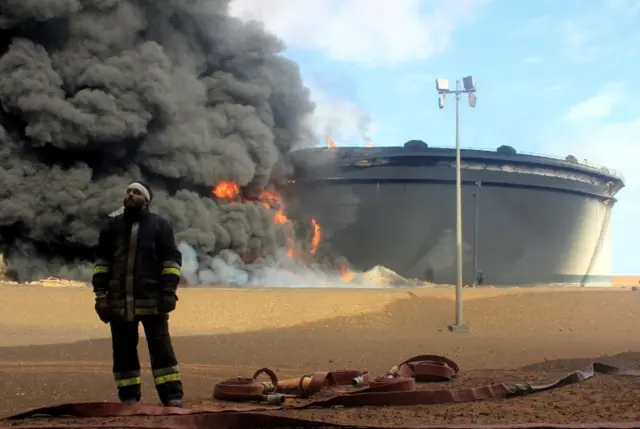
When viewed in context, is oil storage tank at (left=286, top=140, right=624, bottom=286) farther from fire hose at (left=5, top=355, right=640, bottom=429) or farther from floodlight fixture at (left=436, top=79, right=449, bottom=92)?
fire hose at (left=5, top=355, right=640, bottom=429)

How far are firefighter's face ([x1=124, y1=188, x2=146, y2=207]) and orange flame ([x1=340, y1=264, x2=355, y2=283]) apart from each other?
26750mm

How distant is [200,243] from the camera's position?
26.5 m

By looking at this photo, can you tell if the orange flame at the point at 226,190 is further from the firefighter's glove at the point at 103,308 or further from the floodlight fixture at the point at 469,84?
the firefighter's glove at the point at 103,308

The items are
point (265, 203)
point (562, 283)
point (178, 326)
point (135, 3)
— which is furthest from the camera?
point (562, 283)

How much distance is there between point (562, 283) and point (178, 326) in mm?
26999

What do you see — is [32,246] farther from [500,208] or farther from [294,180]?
[500,208]

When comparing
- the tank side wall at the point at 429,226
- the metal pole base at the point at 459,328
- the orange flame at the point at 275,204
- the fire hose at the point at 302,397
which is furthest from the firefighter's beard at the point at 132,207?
the tank side wall at the point at 429,226

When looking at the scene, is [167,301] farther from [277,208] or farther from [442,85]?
[277,208]

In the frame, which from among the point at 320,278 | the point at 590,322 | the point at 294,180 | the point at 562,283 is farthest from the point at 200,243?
the point at 562,283

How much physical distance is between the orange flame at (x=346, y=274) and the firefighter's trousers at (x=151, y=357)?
2669 cm

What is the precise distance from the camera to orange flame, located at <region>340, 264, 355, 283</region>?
31891 mm

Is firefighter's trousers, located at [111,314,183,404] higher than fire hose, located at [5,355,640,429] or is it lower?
higher

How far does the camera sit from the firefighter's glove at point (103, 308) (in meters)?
4.78

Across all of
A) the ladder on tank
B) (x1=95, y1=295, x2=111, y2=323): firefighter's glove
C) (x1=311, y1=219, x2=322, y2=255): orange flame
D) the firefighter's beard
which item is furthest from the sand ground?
the ladder on tank
